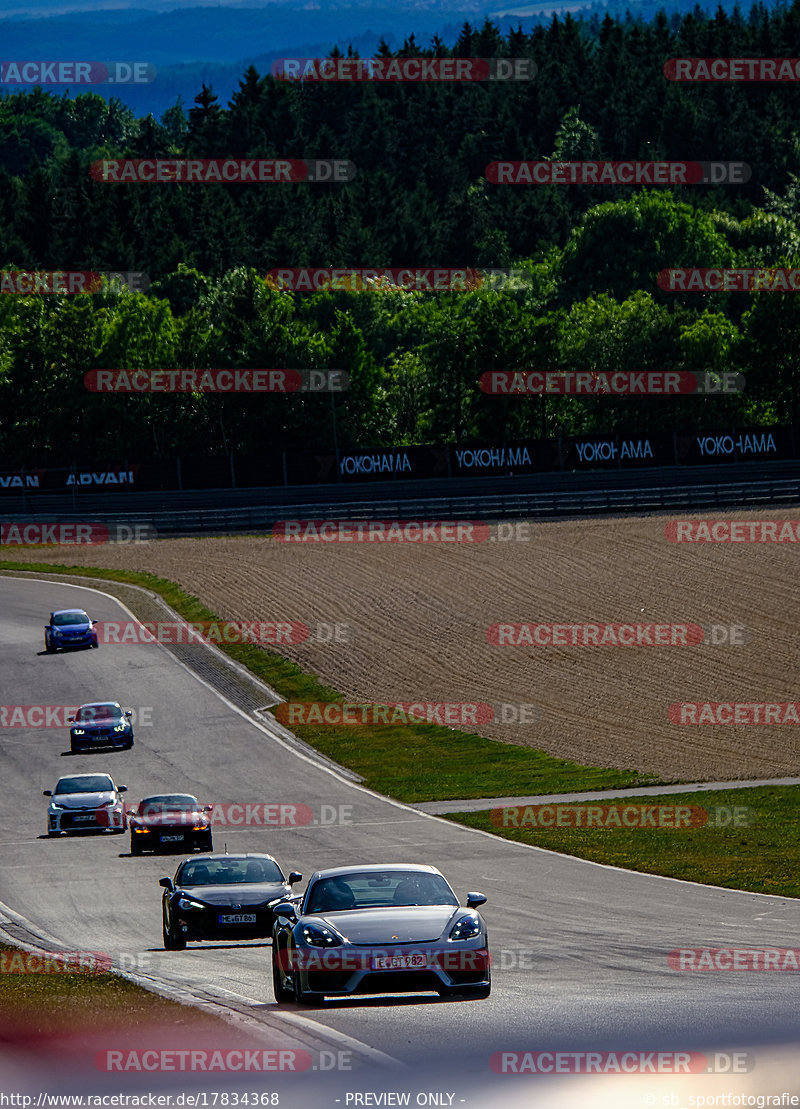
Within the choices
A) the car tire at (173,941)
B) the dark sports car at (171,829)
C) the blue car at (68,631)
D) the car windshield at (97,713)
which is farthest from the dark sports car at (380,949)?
the blue car at (68,631)

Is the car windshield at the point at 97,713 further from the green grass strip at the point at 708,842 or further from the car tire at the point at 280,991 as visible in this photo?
the car tire at the point at 280,991

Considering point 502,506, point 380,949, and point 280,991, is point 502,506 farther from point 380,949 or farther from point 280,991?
point 380,949

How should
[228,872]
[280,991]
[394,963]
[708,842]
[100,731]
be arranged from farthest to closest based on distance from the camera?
[100,731] < [708,842] < [228,872] < [280,991] < [394,963]

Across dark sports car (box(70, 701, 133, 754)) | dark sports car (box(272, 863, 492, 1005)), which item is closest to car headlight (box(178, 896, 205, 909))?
dark sports car (box(272, 863, 492, 1005))

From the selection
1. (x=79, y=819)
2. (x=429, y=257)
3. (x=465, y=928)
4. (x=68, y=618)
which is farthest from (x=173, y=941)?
(x=429, y=257)

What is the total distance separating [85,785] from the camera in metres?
33.1

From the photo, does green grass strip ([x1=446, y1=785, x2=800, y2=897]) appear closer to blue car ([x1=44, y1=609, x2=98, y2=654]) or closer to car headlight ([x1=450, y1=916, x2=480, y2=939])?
car headlight ([x1=450, y1=916, x2=480, y2=939])

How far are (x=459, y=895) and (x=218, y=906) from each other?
3812 mm

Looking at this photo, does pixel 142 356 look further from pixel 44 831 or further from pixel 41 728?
pixel 44 831

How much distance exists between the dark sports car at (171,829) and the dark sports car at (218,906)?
9518 mm

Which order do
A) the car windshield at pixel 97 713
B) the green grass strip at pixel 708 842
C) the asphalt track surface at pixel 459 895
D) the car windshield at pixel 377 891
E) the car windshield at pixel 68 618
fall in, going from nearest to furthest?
the asphalt track surface at pixel 459 895
the car windshield at pixel 377 891
the green grass strip at pixel 708 842
the car windshield at pixel 97 713
the car windshield at pixel 68 618

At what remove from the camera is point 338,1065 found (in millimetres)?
9641

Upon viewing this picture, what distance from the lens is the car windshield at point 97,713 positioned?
42.3 metres

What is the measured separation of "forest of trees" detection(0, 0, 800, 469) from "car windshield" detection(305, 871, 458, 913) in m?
73.2
